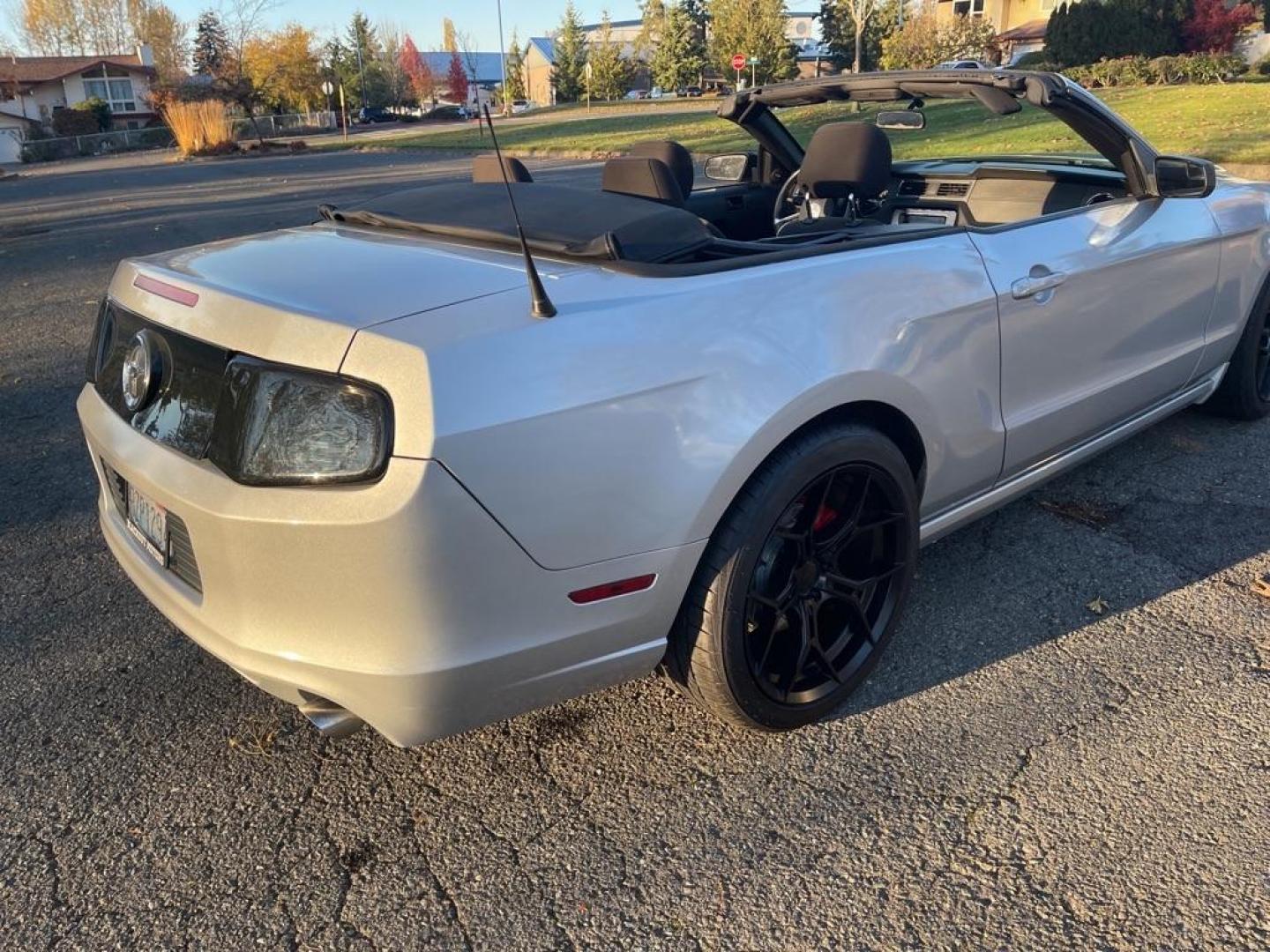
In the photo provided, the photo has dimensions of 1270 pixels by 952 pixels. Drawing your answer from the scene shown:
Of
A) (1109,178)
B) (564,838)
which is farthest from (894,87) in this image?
(564,838)

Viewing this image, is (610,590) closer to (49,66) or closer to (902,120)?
(902,120)

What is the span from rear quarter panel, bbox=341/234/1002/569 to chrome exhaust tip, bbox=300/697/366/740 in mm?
522

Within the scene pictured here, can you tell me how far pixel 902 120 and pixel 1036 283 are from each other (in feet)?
3.89

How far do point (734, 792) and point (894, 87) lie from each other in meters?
2.70

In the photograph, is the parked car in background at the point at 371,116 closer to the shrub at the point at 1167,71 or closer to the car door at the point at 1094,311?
the shrub at the point at 1167,71

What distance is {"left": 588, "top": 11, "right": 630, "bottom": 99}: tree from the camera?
60.5 m

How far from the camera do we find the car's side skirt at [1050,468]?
2803 mm

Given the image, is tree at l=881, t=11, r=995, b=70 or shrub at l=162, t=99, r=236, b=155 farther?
tree at l=881, t=11, r=995, b=70

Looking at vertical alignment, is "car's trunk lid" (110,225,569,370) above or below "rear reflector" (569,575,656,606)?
above

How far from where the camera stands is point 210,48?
52.3 metres

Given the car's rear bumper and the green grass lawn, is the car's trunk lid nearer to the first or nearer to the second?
the car's rear bumper

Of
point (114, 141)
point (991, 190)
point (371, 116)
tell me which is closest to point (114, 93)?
point (371, 116)

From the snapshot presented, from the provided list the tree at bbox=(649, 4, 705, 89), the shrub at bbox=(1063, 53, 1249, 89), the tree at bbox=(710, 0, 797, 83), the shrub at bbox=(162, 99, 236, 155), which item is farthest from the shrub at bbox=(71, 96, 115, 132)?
the shrub at bbox=(1063, 53, 1249, 89)

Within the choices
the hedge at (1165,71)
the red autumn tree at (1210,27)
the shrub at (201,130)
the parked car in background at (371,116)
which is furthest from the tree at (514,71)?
the parked car in background at (371,116)
